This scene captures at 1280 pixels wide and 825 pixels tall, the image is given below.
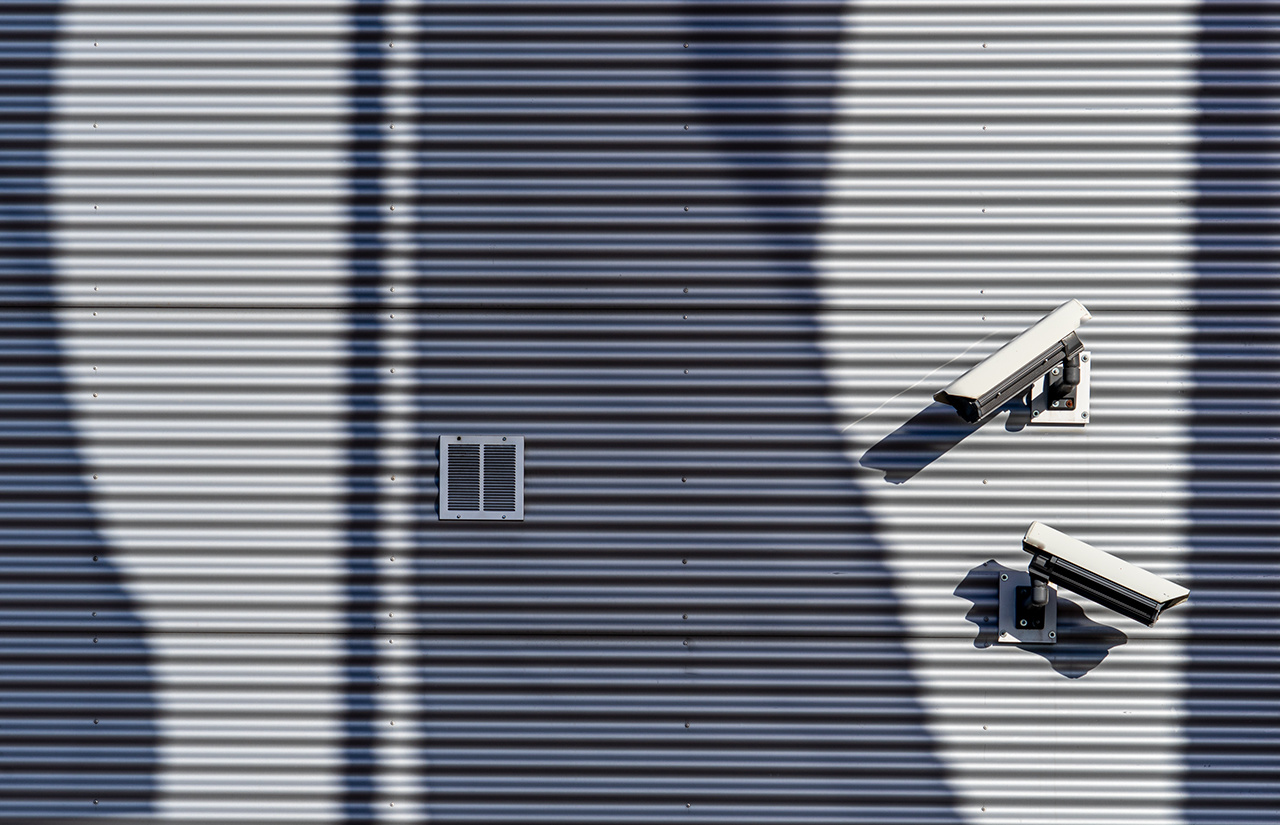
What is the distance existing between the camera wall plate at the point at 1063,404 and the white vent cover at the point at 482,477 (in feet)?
5.78

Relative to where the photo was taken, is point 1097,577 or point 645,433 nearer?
point 1097,577

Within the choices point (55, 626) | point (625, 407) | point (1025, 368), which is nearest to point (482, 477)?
point (625, 407)

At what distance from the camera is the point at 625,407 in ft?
8.64

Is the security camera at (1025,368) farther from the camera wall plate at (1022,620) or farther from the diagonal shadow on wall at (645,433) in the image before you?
the camera wall plate at (1022,620)

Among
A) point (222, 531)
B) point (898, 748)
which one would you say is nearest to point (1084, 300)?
point (898, 748)

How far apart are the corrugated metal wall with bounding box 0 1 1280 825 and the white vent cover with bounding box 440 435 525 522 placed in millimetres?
60

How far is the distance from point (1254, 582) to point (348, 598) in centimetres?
307

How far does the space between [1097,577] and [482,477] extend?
2003 millimetres

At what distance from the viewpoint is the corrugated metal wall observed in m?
2.57

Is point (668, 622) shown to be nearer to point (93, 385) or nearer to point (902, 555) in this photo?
point (902, 555)

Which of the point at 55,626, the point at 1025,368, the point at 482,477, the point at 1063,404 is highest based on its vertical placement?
the point at 1025,368

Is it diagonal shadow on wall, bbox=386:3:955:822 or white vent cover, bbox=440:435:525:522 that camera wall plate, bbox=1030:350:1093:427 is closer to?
diagonal shadow on wall, bbox=386:3:955:822

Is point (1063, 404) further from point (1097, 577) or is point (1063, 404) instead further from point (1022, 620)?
point (1022, 620)

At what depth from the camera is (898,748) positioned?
2.57 metres
